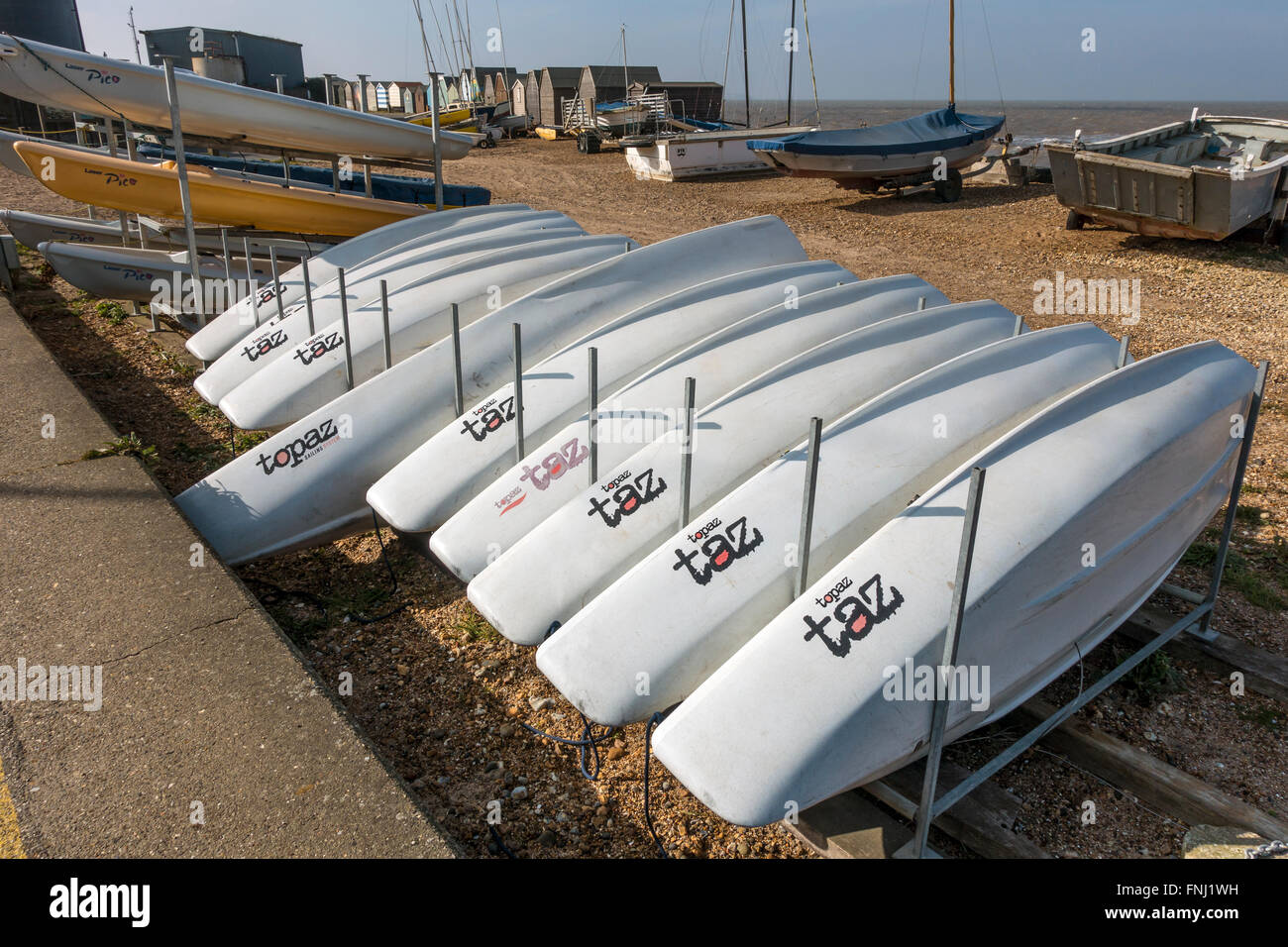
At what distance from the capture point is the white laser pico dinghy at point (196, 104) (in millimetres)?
8227

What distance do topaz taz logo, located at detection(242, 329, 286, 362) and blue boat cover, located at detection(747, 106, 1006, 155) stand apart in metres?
13.0

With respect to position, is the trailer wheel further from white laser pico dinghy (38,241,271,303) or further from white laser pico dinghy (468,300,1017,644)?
white laser pico dinghy (468,300,1017,644)

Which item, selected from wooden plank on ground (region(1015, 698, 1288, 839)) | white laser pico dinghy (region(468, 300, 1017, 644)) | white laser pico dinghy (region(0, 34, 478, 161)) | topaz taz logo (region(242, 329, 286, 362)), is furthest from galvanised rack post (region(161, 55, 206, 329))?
wooden plank on ground (region(1015, 698, 1288, 839))

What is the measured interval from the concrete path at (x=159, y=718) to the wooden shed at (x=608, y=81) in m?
38.0

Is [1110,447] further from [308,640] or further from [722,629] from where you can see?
[308,640]

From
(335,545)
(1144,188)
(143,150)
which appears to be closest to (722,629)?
(335,545)

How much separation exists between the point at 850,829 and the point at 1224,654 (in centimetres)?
222

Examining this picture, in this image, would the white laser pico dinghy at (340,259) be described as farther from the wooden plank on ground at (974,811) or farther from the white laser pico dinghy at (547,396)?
the wooden plank on ground at (974,811)

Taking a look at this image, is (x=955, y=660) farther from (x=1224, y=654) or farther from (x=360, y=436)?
(x=360, y=436)

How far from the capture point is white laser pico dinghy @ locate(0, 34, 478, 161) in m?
8.23

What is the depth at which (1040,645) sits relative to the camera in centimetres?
306

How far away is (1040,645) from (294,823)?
2.62 m
